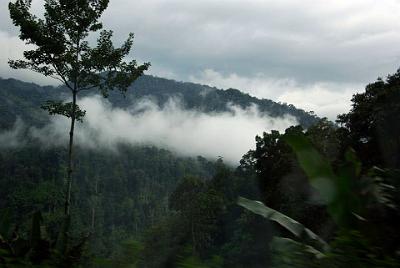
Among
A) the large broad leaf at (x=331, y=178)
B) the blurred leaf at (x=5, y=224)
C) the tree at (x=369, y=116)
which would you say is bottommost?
the blurred leaf at (x=5, y=224)

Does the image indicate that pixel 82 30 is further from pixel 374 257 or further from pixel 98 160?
pixel 98 160

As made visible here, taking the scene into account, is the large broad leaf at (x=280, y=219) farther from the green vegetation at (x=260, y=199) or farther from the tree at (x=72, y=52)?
the tree at (x=72, y=52)

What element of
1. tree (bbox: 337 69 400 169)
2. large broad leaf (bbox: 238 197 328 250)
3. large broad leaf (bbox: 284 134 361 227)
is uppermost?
tree (bbox: 337 69 400 169)

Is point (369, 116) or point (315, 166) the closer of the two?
point (315, 166)

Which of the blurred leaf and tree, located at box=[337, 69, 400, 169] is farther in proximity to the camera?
tree, located at box=[337, 69, 400, 169]

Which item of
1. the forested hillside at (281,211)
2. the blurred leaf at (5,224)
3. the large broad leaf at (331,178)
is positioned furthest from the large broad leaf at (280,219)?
the blurred leaf at (5,224)

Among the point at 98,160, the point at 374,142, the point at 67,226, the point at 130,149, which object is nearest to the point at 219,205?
the point at 374,142

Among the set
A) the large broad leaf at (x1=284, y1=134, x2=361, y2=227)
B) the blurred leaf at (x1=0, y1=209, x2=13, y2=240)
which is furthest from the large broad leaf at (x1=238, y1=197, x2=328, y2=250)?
the blurred leaf at (x1=0, y1=209, x2=13, y2=240)

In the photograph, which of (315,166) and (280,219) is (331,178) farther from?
(280,219)

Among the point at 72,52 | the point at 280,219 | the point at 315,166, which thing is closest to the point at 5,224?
the point at 280,219

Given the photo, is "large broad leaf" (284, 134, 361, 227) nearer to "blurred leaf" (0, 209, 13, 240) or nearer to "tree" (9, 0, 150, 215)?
"blurred leaf" (0, 209, 13, 240)

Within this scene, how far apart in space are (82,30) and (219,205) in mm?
31375

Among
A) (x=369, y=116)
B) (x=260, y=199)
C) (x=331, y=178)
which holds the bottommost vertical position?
(x=260, y=199)

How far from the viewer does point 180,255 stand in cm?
285
